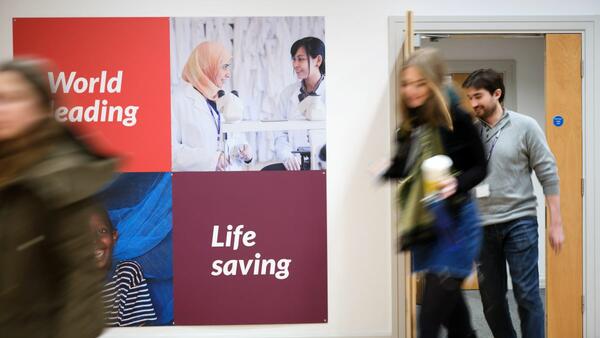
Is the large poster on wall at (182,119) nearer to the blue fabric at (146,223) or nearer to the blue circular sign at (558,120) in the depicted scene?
the blue fabric at (146,223)

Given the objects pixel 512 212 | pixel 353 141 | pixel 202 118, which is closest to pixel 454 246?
pixel 512 212

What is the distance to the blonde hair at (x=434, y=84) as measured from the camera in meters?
1.78

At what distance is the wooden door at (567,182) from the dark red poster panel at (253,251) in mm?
1365

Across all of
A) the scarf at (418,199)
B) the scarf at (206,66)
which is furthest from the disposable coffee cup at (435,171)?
the scarf at (206,66)

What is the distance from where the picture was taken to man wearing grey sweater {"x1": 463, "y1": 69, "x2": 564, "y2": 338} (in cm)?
250

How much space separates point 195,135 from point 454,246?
1.75 meters

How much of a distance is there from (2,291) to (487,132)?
2.19 meters

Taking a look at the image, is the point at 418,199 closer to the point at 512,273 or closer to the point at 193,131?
the point at 512,273

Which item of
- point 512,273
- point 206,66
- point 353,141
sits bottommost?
point 512,273

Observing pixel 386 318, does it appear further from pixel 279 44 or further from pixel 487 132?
pixel 279 44

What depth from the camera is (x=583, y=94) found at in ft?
10.4

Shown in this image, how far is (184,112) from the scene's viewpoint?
3.07 metres

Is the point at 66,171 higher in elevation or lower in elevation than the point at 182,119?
lower

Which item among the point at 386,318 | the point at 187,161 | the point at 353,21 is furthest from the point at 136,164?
the point at 386,318
